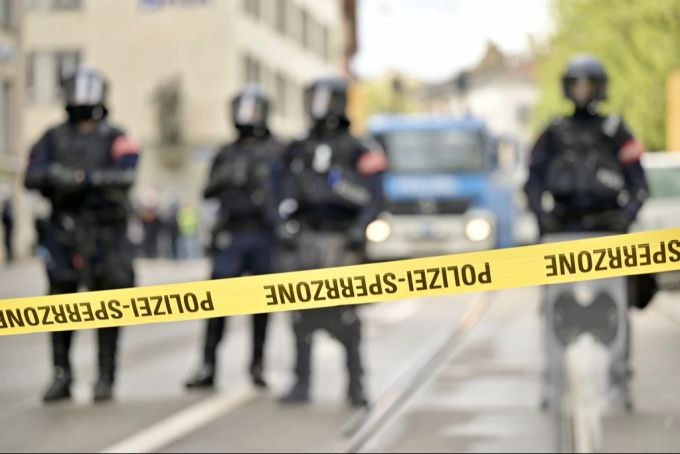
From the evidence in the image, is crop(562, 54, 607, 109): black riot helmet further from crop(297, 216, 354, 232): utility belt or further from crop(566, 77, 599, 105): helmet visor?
crop(297, 216, 354, 232): utility belt

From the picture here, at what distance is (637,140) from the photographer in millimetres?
7773

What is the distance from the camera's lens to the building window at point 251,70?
42906 millimetres

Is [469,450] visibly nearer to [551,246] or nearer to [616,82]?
[551,246]

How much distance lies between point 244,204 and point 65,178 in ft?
4.04

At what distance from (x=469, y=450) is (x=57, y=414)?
2524 millimetres

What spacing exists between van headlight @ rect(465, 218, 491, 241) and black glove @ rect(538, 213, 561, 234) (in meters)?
13.2

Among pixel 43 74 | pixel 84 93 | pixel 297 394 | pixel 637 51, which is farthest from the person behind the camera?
pixel 43 74

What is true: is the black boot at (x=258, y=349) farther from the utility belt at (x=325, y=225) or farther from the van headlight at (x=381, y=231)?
the van headlight at (x=381, y=231)

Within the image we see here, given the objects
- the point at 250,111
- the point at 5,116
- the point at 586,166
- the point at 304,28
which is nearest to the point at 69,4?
the point at 250,111

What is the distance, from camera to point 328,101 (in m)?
8.32

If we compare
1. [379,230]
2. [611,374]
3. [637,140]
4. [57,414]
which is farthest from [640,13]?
[379,230]

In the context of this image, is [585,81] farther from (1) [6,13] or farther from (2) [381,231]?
(1) [6,13]

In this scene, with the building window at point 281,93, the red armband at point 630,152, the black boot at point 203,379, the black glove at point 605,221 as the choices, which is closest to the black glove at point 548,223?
the black glove at point 605,221

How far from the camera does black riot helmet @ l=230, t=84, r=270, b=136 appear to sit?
916 cm
